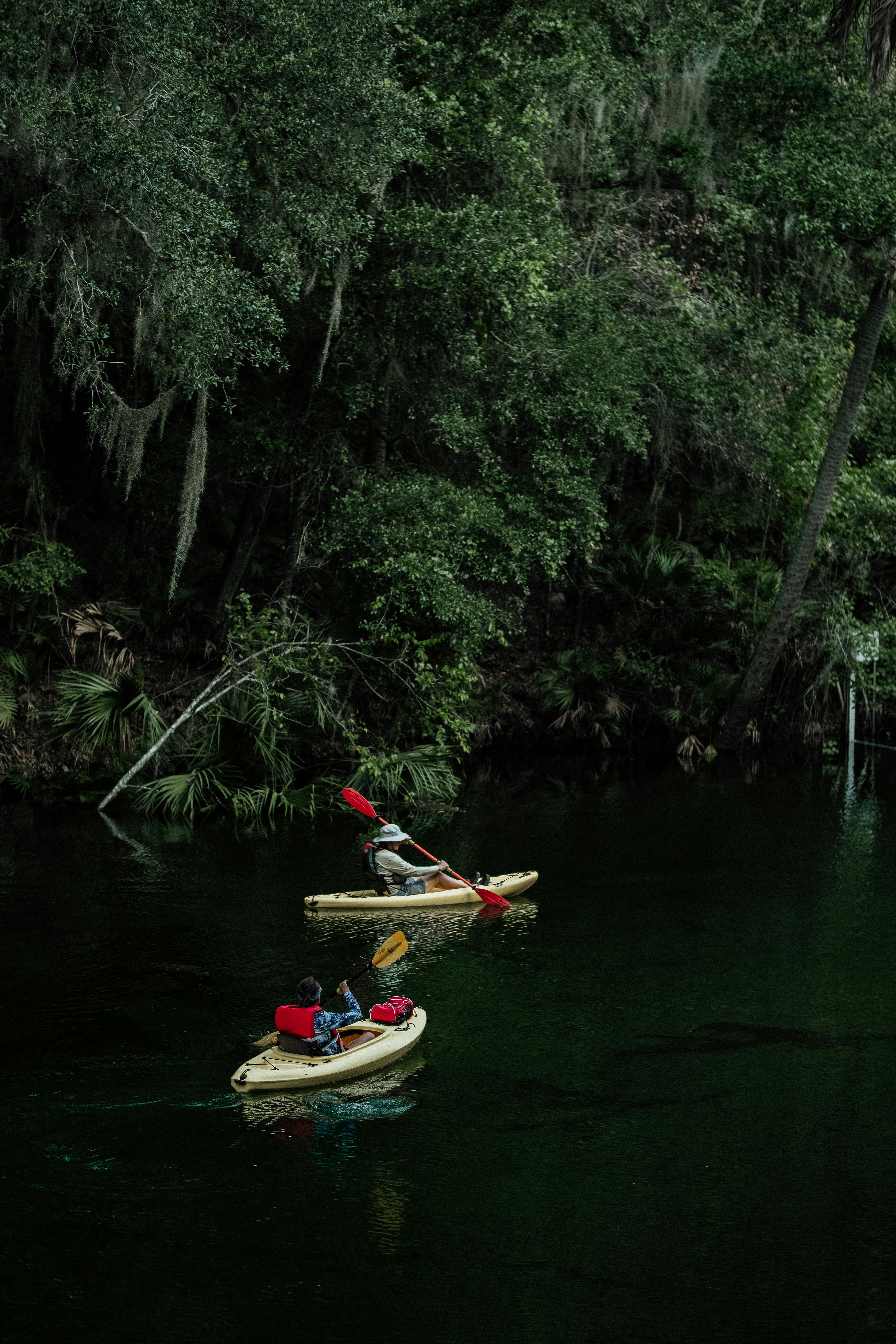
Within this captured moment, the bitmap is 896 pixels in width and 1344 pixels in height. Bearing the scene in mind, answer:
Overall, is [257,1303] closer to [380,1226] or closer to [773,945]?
[380,1226]

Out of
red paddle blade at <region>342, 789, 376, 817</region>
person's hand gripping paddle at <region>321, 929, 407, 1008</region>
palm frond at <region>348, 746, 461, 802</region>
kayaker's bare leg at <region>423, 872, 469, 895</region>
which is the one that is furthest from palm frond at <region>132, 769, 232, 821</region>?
person's hand gripping paddle at <region>321, 929, 407, 1008</region>

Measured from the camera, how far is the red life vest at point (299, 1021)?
8.78 metres

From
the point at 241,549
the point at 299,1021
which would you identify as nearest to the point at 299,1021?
the point at 299,1021

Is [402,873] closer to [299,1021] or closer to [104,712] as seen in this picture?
[299,1021]

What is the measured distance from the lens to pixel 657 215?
2181 centimetres

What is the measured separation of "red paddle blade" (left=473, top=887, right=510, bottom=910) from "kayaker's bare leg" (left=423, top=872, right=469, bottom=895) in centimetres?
22

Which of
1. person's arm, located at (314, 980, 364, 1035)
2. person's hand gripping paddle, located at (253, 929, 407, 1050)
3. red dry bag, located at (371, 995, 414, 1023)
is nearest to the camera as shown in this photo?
person's arm, located at (314, 980, 364, 1035)

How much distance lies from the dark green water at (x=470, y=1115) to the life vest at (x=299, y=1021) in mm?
426

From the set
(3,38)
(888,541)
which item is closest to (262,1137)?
(3,38)

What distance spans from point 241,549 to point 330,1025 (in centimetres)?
1164

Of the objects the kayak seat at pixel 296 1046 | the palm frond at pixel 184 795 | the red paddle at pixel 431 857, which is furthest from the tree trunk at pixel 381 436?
the kayak seat at pixel 296 1046

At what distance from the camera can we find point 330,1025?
354 inches

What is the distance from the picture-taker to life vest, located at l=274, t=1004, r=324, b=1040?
28.8ft

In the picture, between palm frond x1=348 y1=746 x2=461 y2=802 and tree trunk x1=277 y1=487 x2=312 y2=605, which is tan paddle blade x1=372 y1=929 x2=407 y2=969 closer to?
palm frond x1=348 y1=746 x2=461 y2=802
